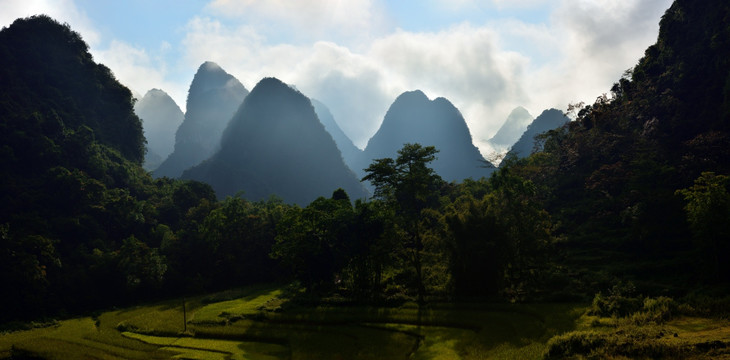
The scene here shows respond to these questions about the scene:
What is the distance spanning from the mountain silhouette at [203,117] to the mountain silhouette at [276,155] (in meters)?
31.0

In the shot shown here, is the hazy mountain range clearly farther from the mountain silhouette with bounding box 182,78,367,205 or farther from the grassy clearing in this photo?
the grassy clearing

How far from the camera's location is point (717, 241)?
22.9 metres

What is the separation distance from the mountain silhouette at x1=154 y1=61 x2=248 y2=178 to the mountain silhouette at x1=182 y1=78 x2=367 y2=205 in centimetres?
3096

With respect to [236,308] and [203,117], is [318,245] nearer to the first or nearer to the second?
[236,308]

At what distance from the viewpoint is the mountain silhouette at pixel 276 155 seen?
422 ft

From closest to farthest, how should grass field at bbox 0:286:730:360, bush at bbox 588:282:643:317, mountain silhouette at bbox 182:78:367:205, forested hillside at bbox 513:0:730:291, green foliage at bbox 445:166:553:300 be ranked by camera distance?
grass field at bbox 0:286:730:360, bush at bbox 588:282:643:317, forested hillside at bbox 513:0:730:291, green foliage at bbox 445:166:553:300, mountain silhouette at bbox 182:78:367:205

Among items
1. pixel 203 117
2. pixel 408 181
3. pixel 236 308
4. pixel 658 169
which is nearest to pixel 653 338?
pixel 408 181

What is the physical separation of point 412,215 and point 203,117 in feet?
541

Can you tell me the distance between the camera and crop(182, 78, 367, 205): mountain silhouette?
12862cm

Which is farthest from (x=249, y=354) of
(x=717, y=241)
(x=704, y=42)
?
(x=704, y=42)

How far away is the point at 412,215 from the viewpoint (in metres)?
32.8

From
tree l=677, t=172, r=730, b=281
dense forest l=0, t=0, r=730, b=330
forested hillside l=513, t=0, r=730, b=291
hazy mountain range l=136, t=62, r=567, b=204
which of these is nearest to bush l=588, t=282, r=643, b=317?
dense forest l=0, t=0, r=730, b=330

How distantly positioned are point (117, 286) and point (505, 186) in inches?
1658

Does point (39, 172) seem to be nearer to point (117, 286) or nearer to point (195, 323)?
point (117, 286)
